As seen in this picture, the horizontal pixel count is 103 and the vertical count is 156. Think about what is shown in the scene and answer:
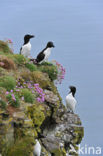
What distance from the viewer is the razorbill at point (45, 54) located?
856 inches

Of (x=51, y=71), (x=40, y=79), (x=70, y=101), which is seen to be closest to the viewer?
(x=40, y=79)

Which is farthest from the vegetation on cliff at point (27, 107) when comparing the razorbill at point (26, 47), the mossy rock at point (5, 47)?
the razorbill at point (26, 47)

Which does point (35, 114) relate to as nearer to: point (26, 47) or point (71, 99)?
point (71, 99)

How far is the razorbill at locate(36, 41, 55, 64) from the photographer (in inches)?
856

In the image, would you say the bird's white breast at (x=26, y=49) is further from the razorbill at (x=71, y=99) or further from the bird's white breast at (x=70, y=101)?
the bird's white breast at (x=70, y=101)

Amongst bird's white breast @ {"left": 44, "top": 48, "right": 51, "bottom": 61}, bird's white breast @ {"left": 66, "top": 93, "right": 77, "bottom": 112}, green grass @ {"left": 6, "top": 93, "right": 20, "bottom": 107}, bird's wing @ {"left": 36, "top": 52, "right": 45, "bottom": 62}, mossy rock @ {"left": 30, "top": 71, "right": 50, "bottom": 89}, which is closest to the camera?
green grass @ {"left": 6, "top": 93, "right": 20, "bottom": 107}

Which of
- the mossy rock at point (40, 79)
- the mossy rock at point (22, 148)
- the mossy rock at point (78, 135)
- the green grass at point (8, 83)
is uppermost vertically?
the green grass at point (8, 83)

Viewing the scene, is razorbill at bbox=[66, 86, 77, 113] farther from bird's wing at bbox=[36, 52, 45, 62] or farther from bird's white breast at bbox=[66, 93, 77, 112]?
bird's wing at bbox=[36, 52, 45, 62]

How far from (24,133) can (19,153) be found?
77 centimetres

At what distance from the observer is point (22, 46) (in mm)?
22172

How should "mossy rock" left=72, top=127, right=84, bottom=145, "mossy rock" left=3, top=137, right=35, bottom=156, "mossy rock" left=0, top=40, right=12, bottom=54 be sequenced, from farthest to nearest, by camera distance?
"mossy rock" left=0, top=40, right=12, bottom=54 → "mossy rock" left=72, top=127, right=84, bottom=145 → "mossy rock" left=3, top=137, right=35, bottom=156

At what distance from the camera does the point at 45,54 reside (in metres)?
21.8

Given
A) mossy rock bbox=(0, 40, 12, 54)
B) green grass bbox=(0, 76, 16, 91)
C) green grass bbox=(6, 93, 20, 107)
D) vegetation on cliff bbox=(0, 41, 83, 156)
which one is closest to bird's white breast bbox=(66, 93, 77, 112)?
vegetation on cliff bbox=(0, 41, 83, 156)

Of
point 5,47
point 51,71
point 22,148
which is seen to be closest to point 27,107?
point 22,148
